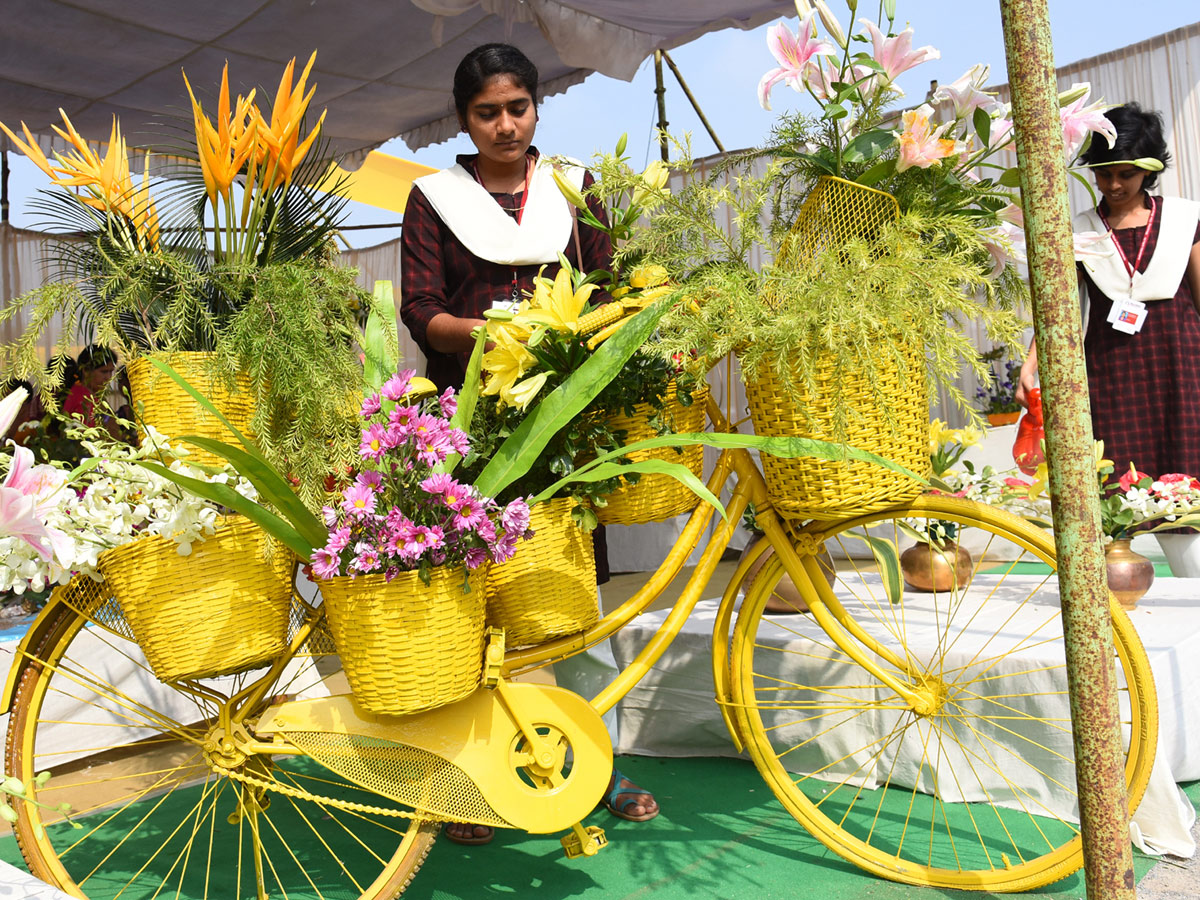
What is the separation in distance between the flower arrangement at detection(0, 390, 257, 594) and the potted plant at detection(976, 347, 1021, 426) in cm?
468

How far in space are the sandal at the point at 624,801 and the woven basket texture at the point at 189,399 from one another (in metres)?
1.24

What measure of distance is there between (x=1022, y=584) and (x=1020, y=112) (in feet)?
6.21

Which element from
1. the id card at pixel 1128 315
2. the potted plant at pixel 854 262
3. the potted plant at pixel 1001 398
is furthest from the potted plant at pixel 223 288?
the potted plant at pixel 1001 398

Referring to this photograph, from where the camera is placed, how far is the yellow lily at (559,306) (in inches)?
59.5

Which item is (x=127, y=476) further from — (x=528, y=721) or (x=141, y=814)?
(x=141, y=814)

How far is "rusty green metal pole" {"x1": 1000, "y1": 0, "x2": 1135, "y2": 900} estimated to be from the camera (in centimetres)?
110

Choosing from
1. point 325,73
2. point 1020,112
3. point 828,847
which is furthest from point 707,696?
point 325,73

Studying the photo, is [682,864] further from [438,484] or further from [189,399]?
[189,399]

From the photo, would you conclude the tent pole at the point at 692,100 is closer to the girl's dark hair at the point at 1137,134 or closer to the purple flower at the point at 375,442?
the girl's dark hair at the point at 1137,134

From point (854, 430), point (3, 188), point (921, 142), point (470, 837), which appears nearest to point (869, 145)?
point (921, 142)

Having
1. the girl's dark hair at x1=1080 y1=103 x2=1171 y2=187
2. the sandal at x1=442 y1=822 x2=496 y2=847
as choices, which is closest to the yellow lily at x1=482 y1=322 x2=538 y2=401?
the sandal at x1=442 y1=822 x2=496 y2=847

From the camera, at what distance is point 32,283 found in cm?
670

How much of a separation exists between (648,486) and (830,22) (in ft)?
2.66

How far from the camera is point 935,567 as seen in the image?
266 centimetres
